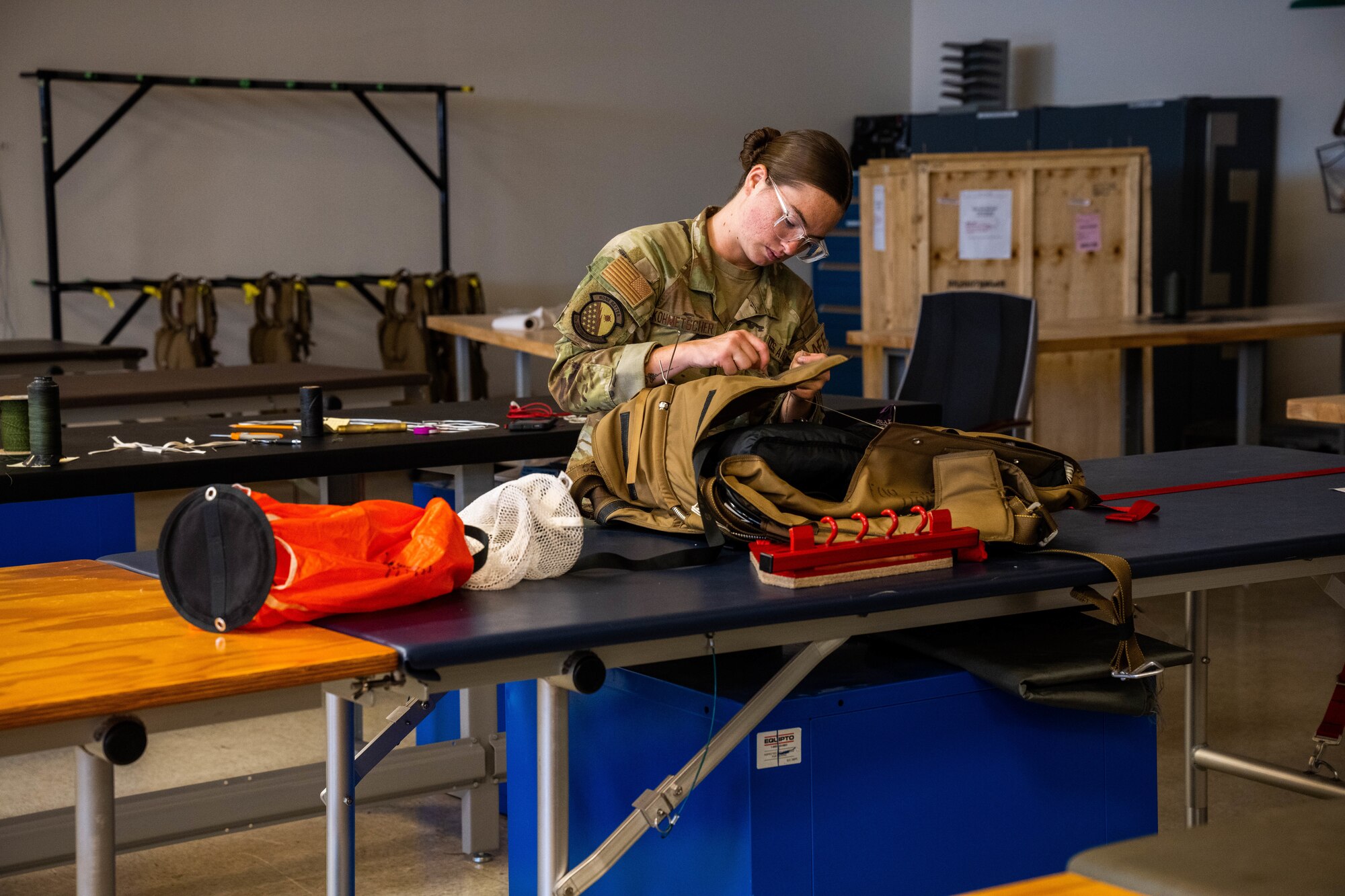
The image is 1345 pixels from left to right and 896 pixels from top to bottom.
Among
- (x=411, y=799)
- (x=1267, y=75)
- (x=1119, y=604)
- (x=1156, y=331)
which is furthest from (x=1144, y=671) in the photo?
(x=1267, y=75)

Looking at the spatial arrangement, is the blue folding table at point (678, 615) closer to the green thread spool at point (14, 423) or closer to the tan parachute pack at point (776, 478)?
the tan parachute pack at point (776, 478)

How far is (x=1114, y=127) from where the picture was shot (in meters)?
7.55

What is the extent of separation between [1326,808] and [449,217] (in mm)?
7643

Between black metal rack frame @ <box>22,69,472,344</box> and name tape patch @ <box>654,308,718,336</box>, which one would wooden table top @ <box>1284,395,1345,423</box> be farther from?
black metal rack frame @ <box>22,69,472,344</box>

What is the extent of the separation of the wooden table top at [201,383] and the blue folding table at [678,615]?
2216 mm

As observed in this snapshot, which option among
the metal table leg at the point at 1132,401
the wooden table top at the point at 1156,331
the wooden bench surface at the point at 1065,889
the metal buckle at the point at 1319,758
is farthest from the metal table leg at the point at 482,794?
the metal table leg at the point at 1132,401

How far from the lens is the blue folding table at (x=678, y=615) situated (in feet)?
5.30

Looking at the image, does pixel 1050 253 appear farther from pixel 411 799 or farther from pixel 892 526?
pixel 892 526

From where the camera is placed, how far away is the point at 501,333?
18.9 feet

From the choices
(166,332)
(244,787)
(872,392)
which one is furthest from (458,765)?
(166,332)

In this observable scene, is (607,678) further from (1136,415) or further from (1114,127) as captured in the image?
(1114,127)

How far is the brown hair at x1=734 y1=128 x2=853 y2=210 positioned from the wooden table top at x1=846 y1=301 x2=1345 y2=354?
99.5 inches

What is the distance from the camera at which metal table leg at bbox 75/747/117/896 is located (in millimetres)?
1559

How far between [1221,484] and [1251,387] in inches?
131
